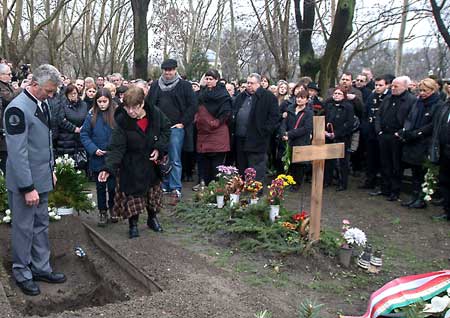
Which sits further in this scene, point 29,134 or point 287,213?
point 287,213

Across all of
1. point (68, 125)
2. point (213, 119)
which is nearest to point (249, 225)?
point (213, 119)

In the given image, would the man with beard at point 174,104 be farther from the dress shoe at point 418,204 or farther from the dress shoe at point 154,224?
the dress shoe at point 418,204

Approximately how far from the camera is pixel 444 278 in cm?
406

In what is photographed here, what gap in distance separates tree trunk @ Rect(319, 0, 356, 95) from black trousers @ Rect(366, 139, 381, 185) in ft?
11.0

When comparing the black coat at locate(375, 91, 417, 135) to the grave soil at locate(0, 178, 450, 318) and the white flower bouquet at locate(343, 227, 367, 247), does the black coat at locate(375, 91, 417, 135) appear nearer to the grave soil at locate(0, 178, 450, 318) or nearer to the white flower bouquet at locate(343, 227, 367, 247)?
the grave soil at locate(0, 178, 450, 318)

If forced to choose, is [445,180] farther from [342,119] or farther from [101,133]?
[101,133]

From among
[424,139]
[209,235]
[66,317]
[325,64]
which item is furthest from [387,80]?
[66,317]

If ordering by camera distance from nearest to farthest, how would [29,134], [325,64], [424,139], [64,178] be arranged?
1. [29,134]
2. [64,178]
3. [424,139]
4. [325,64]

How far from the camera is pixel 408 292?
4.07 m

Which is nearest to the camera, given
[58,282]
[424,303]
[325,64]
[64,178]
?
[424,303]

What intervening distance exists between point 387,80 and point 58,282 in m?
6.85

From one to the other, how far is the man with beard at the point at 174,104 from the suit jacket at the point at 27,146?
3.55 m

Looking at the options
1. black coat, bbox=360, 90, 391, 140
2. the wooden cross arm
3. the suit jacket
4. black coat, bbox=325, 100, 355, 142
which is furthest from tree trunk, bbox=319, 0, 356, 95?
the suit jacket

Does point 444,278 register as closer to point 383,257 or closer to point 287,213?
point 383,257
